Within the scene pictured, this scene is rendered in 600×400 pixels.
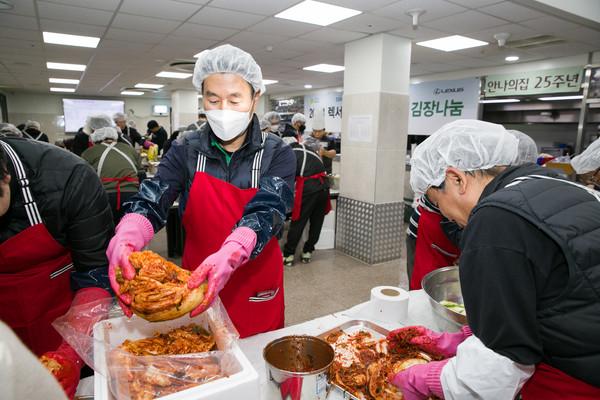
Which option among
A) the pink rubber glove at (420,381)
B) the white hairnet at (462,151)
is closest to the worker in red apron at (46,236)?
the pink rubber glove at (420,381)

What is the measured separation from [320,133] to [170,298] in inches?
202

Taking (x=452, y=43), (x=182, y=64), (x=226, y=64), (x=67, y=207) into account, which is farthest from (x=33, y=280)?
(x=182, y=64)

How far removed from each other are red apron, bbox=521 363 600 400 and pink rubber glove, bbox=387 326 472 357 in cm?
26

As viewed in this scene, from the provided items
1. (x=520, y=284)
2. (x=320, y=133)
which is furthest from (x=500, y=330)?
(x=320, y=133)

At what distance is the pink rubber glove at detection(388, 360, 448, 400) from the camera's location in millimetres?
1024

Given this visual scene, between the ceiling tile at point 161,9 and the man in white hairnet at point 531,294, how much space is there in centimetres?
393

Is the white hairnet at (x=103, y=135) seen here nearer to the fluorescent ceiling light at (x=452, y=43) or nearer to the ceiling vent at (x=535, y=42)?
the fluorescent ceiling light at (x=452, y=43)

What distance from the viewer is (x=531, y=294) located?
2.75 ft

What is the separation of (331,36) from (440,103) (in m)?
4.04

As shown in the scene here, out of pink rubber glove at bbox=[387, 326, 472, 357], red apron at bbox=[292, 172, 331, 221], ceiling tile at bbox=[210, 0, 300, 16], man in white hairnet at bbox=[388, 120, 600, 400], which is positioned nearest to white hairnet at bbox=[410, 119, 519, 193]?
man in white hairnet at bbox=[388, 120, 600, 400]

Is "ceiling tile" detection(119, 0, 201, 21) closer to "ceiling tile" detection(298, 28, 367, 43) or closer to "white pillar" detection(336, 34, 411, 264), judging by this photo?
"ceiling tile" detection(298, 28, 367, 43)

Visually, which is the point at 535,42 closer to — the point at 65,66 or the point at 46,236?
the point at 46,236

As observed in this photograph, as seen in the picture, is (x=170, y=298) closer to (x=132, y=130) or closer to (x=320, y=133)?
(x=320, y=133)

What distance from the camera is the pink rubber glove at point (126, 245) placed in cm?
102
